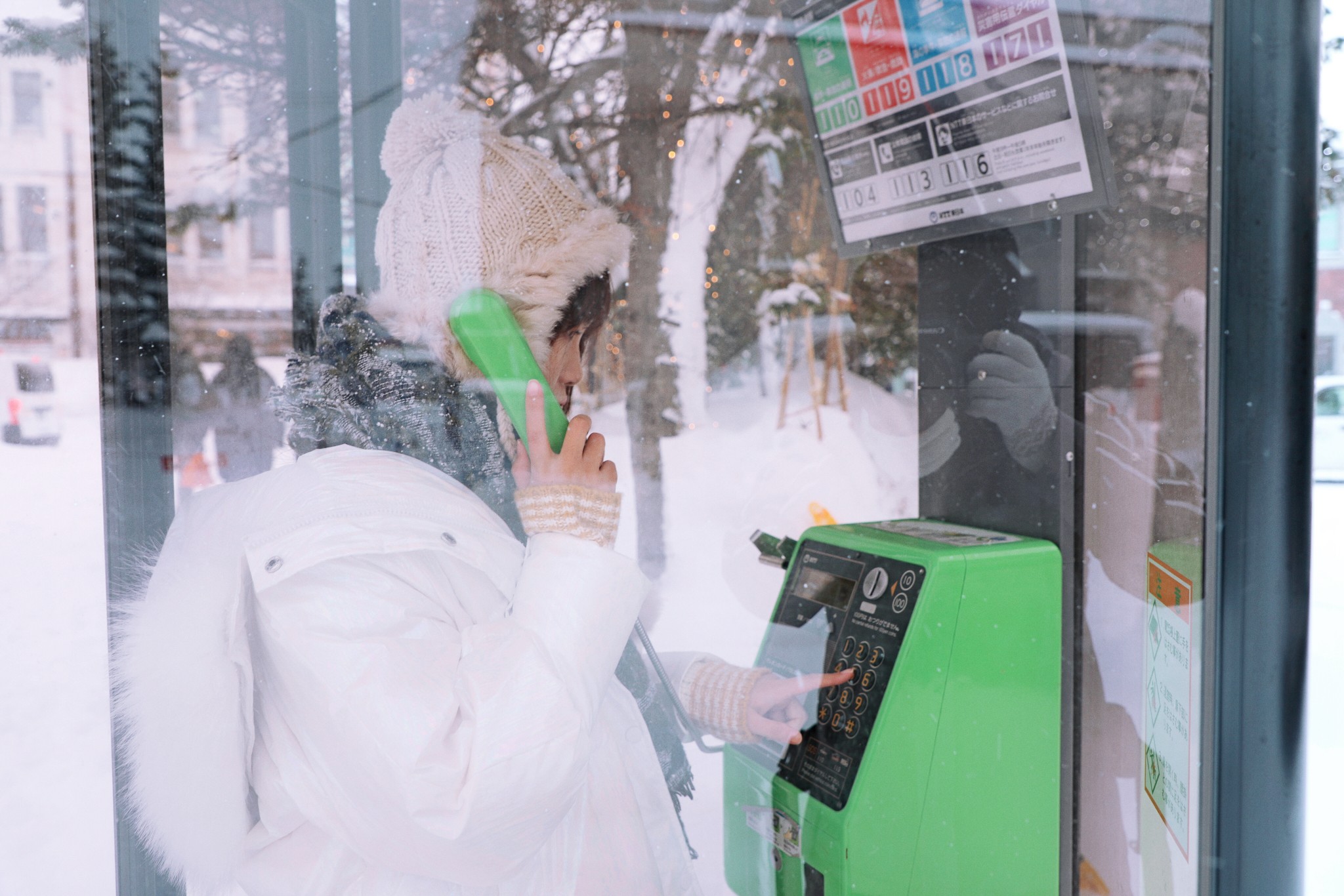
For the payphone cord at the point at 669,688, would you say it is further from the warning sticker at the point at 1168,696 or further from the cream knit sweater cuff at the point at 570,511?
the warning sticker at the point at 1168,696

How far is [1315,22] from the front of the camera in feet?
3.72

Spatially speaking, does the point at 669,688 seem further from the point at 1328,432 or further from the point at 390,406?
the point at 1328,432

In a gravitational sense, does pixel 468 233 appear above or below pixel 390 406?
above

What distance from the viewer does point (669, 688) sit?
1514 mm

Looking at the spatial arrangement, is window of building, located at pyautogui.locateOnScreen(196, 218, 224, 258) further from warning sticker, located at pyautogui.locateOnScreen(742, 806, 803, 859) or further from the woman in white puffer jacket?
warning sticker, located at pyautogui.locateOnScreen(742, 806, 803, 859)

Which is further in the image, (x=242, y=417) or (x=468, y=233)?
(x=242, y=417)

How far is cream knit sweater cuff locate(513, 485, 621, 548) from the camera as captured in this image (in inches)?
45.7

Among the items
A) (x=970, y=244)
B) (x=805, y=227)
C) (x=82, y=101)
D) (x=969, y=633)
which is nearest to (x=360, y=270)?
(x=82, y=101)

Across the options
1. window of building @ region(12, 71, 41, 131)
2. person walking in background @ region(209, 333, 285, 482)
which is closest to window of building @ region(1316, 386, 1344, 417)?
person walking in background @ region(209, 333, 285, 482)

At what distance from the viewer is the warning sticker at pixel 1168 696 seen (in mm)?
1335

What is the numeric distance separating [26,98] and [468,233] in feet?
2.41

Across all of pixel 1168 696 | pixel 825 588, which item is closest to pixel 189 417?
pixel 825 588

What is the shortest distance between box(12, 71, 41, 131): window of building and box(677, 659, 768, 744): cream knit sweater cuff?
4.29 feet

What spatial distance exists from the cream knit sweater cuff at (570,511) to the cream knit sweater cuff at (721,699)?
484 mm
